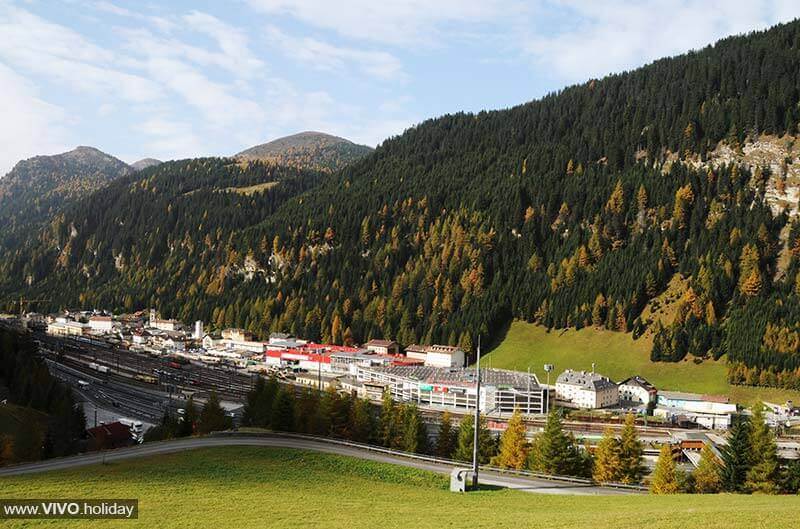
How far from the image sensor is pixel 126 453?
38.1 metres

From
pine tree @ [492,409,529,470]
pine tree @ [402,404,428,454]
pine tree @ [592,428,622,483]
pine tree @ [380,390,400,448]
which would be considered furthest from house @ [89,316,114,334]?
pine tree @ [592,428,622,483]

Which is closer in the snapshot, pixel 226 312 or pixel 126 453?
pixel 126 453

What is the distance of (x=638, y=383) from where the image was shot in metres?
101

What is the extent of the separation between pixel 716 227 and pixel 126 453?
119 metres

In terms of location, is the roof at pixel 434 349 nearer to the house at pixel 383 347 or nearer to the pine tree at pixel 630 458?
the house at pixel 383 347

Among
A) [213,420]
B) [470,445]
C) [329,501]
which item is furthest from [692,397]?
[329,501]

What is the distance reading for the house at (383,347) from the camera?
139 metres

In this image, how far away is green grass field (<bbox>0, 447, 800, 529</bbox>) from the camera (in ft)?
72.3

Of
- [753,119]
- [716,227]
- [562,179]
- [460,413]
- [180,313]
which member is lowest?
[460,413]

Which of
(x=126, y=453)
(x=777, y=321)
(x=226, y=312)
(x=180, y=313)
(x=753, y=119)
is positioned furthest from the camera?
(x=180, y=313)

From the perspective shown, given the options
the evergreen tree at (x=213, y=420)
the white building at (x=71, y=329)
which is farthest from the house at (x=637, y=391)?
the white building at (x=71, y=329)

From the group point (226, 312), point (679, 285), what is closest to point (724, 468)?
point (679, 285)

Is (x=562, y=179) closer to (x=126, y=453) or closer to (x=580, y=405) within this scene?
(x=580, y=405)

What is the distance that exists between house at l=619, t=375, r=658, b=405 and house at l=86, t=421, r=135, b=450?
74163 mm
